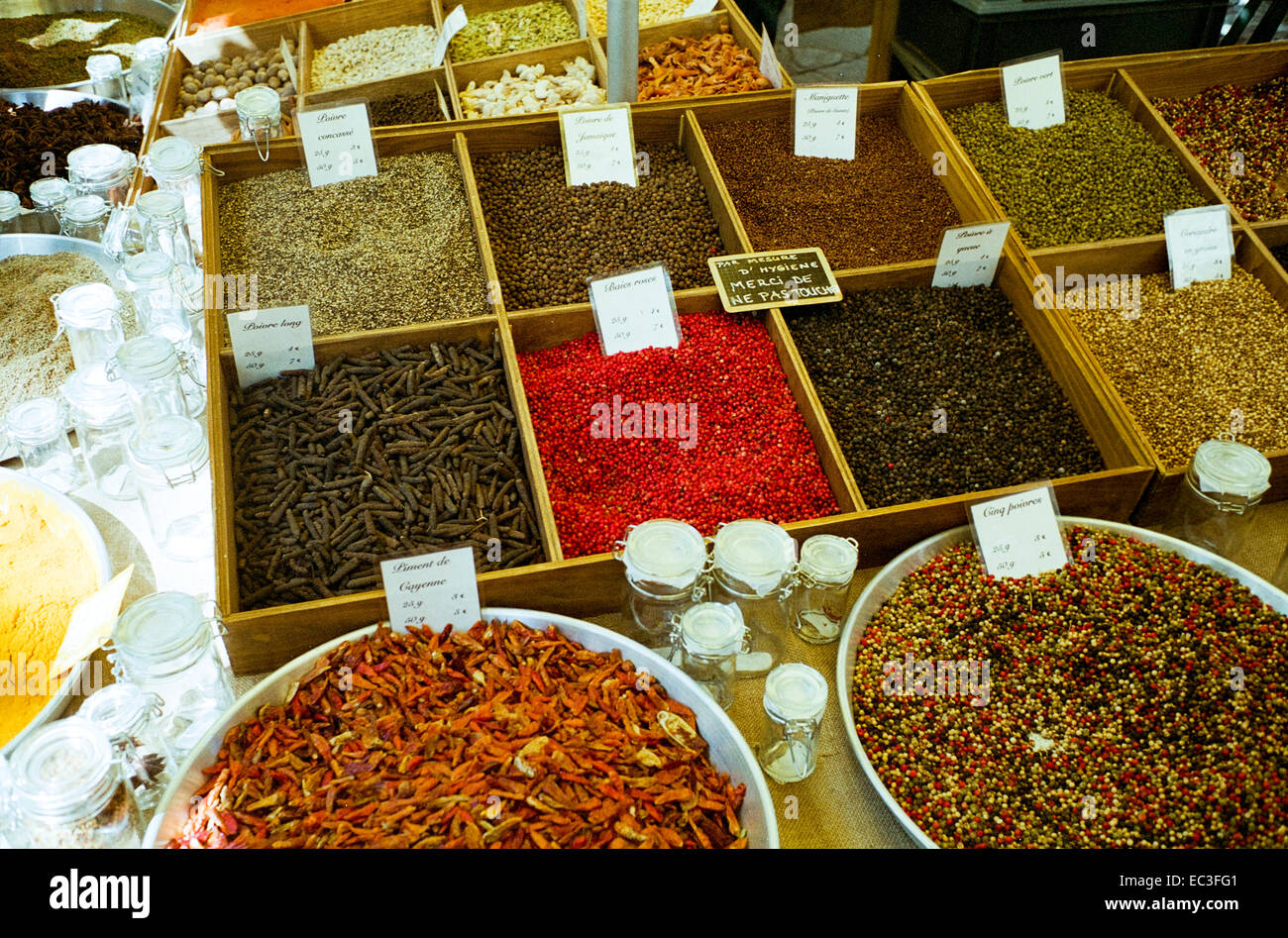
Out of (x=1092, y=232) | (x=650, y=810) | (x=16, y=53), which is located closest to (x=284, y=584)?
(x=650, y=810)

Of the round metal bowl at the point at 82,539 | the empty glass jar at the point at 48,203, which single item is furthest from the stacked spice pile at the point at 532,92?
the round metal bowl at the point at 82,539

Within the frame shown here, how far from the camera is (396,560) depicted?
1692mm

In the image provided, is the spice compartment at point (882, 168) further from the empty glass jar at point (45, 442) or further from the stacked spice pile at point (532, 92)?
the empty glass jar at point (45, 442)

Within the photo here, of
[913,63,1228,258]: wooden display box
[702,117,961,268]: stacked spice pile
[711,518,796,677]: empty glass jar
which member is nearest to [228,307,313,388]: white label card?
[711,518,796,677]: empty glass jar

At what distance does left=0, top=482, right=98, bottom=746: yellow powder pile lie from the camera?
1671 millimetres

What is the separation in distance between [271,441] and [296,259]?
2.21 feet

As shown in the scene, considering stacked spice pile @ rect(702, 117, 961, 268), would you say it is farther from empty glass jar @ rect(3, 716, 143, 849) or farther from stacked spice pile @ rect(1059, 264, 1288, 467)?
empty glass jar @ rect(3, 716, 143, 849)

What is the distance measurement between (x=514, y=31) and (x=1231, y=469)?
118 inches

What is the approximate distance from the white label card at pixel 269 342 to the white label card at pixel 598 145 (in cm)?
102

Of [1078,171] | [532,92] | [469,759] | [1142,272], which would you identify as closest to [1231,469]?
[1142,272]

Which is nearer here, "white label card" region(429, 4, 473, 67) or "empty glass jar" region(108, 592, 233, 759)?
"empty glass jar" region(108, 592, 233, 759)

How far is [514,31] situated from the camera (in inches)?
147

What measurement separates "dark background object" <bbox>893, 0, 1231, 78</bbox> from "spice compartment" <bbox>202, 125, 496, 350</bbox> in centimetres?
218

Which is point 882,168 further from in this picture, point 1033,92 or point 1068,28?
point 1068,28
